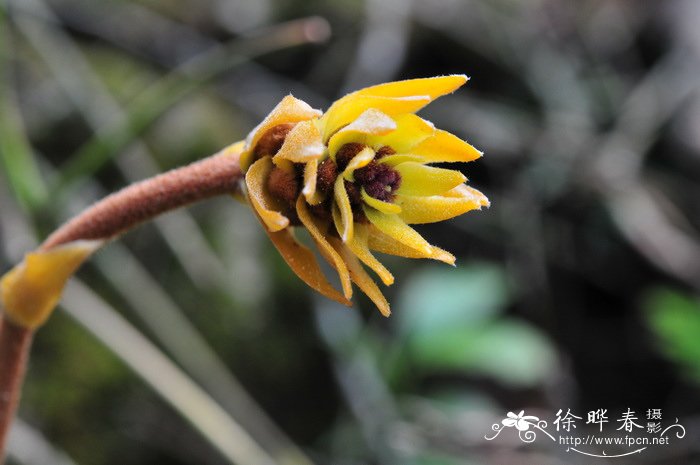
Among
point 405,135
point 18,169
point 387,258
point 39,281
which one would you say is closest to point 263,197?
point 405,135

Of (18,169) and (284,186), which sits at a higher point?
(18,169)

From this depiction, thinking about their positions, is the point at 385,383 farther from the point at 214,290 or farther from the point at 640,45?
the point at 640,45

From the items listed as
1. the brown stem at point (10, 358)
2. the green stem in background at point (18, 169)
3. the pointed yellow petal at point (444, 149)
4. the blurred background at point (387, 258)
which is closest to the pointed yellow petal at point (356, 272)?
the pointed yellow petal at point (444, 149)

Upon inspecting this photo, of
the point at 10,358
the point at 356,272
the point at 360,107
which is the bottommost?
the point at 10,358

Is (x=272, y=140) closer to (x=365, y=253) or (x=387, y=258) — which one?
(x=365, y=253)

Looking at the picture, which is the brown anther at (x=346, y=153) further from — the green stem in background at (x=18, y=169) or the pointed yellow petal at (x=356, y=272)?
the green stem in background at (x=18, y=169)

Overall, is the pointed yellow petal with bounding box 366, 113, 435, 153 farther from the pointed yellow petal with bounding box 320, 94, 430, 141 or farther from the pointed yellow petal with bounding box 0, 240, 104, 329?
the pointed yellow petal with bounding box 0, 240, 104, 329

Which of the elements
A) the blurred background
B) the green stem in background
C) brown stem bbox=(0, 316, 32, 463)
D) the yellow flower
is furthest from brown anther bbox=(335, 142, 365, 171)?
the green stem in background
